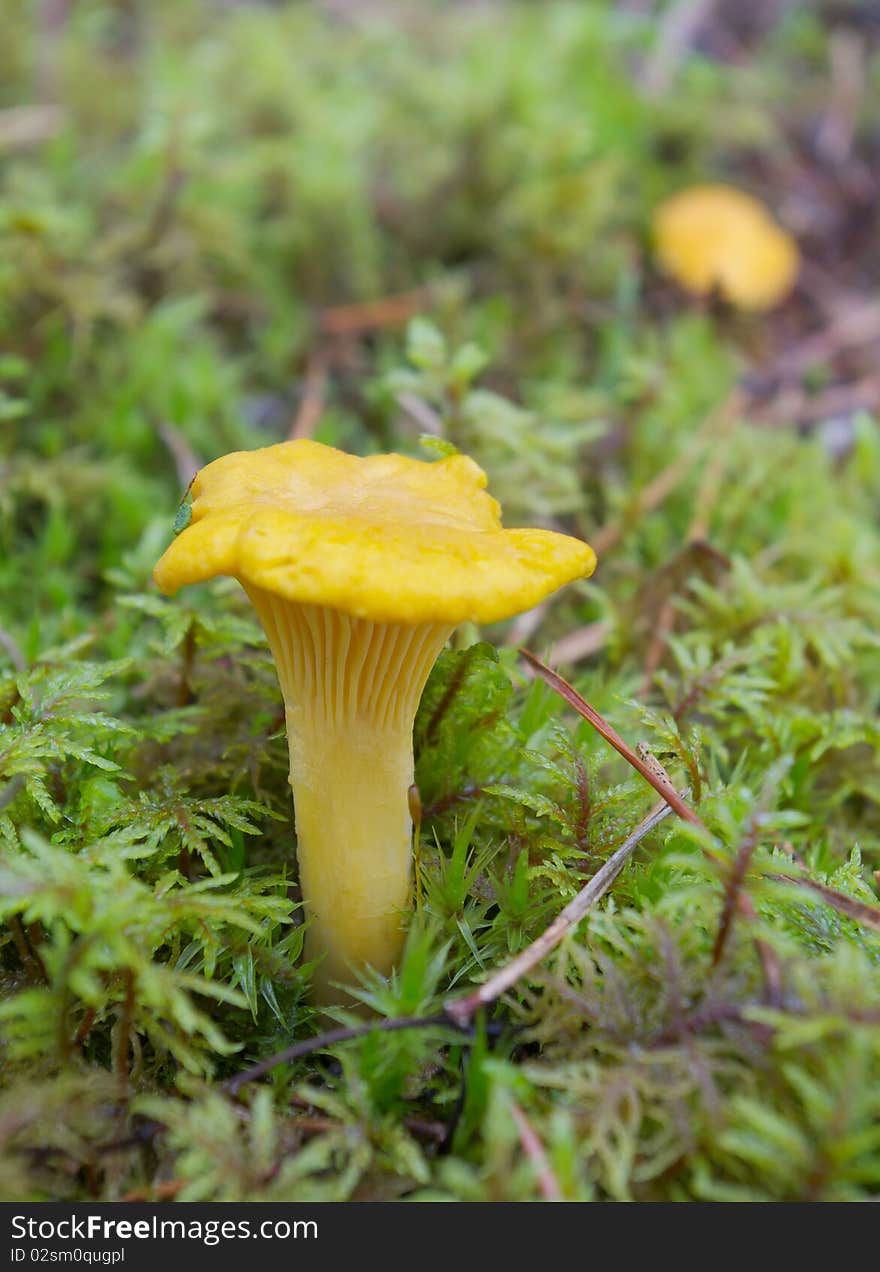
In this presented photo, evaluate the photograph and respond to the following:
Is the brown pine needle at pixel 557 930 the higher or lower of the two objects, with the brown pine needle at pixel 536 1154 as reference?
higher

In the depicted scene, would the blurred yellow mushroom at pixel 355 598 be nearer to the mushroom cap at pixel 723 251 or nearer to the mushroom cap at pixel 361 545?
the mushroom cap at pixel 361 545

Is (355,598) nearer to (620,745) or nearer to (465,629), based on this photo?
(620,745)

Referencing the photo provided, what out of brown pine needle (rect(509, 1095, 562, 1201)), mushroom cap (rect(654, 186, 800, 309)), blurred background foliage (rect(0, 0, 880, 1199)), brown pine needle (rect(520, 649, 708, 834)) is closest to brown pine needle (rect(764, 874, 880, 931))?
blurred background foliage (rect(0, 0, 880, 1199))

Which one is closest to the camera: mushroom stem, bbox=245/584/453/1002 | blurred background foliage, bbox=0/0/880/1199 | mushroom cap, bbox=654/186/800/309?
blurred background foliage, bbox=0/0/880/1199

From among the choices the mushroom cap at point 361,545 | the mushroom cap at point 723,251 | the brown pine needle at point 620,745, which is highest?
the mushroom cap at point 361,545

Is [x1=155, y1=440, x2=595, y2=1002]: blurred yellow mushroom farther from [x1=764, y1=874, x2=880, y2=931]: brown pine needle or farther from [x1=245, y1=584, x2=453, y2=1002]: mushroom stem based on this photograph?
[x1=764, y1=874, x2=880, y2=931]: brown pine needle

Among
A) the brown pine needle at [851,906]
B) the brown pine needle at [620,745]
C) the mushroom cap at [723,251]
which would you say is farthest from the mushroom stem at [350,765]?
the mushroom cap at [723,251]

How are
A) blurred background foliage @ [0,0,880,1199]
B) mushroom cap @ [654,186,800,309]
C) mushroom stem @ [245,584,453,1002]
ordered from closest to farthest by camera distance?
blurred background foliage @ [0,0,880,1199] → mushroom stem @ [245,584,453,1002] → mushroom cap @ [654,186,800,309]
